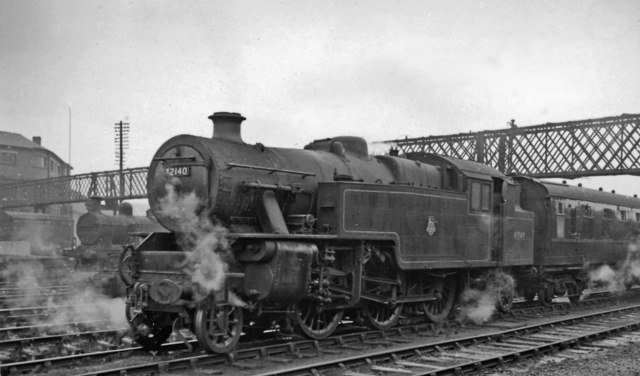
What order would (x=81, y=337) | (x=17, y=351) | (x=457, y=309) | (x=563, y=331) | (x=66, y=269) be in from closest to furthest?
(x=17, y=351)
(x=81, y=337)
(x=563, y=331)
(x=457, y=309)
(x=66, y=269)

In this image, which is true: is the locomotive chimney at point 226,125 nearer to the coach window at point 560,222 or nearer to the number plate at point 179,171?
the number plate at point 179,171

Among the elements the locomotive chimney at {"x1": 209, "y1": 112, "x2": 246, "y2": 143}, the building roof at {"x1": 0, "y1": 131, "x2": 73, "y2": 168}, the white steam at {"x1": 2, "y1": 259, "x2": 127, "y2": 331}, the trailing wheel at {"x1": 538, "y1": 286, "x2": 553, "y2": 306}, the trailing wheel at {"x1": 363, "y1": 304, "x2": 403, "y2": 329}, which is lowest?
the white steam at {"x1": 2, "y1": 259, "x2": 127, "y2": 331}

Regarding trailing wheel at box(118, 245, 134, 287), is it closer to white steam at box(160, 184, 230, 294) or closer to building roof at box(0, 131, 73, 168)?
white steam at box(160, 184, 230, 294)

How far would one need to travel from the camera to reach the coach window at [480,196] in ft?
43.7

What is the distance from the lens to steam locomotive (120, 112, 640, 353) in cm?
899

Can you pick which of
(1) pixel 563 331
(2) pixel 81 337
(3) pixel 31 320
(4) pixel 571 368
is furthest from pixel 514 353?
(3) pixel 31 320

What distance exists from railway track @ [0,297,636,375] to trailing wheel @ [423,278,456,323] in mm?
285

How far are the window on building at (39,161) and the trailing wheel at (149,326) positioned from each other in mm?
61809

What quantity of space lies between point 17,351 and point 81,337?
116 cm

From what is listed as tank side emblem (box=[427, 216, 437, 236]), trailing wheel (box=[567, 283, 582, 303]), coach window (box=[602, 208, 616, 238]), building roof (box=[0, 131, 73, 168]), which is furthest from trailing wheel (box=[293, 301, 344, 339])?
building roof (box=[0, 131, 73, 168])

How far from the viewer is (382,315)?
11938 millimetres

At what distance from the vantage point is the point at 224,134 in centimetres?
996

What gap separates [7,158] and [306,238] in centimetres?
6069

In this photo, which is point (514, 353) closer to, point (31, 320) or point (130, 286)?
point (130, 286)
